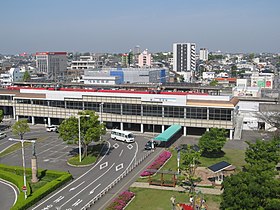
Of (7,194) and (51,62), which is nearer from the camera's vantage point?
(7,194)

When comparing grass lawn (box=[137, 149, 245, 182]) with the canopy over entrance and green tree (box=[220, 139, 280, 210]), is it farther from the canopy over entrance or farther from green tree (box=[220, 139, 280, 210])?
green tree (box=[220, 139, 280, 210])

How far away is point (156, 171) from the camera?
34531mm

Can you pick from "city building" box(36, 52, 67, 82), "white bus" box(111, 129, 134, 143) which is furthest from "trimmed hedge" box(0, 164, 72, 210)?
"city building" box(36, 52, 67, 82)

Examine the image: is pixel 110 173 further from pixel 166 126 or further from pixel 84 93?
pixel 84 93

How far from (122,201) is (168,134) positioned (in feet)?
66.0

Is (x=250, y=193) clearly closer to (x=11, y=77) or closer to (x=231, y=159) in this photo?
(x=231, y=159)

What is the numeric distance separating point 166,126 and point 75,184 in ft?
80.4

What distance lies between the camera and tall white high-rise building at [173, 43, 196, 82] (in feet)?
579

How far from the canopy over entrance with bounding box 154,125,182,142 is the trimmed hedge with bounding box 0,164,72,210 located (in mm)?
14675

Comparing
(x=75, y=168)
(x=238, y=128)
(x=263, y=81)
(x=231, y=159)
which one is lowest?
(x=75, y=168)

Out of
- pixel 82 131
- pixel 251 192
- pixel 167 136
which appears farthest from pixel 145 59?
pixel 251 192

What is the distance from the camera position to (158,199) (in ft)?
97.9

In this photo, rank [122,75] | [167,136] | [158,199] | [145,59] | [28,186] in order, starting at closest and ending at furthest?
1. [158,199]
2. [28,186]
3. [167,136]
4. [122,75]
5. [145,59]

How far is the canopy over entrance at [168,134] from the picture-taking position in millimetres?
45156
